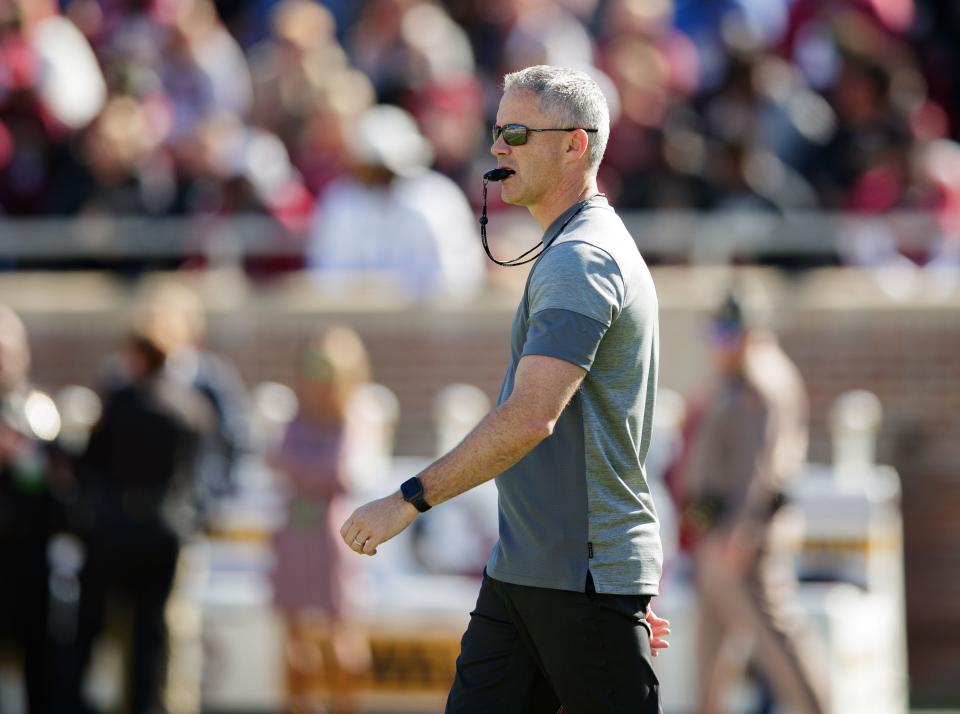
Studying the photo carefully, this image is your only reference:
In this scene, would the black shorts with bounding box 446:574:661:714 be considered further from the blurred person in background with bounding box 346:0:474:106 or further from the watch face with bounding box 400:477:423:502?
the blurred person in background with bounding box 346:0:474:106

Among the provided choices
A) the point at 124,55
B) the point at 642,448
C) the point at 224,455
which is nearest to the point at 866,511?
the point at 224,455

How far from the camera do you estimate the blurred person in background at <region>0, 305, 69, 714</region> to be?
347 inches

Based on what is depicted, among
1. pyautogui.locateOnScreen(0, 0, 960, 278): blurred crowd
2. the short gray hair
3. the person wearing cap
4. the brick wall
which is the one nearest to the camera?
the short gray hair

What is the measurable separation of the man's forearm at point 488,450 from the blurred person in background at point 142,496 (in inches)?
199

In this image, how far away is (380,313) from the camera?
36.9 ft

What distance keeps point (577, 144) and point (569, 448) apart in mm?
700

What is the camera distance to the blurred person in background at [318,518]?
354 inches

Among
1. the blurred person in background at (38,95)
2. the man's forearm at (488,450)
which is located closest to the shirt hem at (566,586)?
the man's forearm at (488,450)

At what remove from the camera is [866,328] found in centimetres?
1088

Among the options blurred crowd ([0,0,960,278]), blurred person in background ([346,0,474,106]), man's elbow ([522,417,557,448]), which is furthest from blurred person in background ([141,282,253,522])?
man's elbow ([522,417,557,448])

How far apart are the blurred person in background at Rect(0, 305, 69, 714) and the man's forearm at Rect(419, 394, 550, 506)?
17.4 ft

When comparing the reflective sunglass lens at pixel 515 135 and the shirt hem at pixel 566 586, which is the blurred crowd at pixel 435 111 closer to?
the reflective sunglass lens at pixel 515 135

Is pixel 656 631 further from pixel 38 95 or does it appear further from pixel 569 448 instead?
pixel 38 95

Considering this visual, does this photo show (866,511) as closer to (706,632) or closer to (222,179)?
(706,632)
